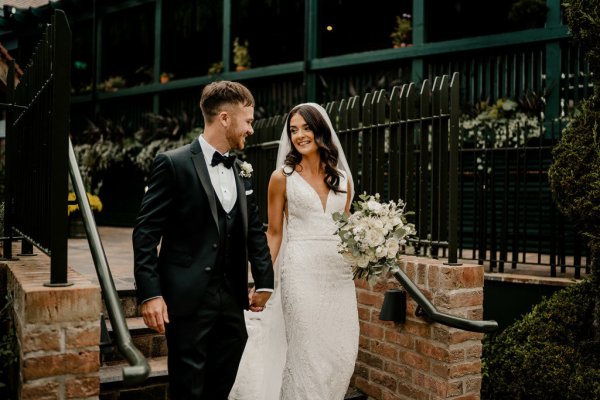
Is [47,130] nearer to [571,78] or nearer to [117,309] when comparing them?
[117,309]

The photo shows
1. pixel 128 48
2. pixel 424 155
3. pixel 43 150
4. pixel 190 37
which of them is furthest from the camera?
pixel 128 48

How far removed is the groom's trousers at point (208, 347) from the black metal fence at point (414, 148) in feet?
5.51

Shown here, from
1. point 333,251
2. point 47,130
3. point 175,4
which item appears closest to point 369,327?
point 333,251

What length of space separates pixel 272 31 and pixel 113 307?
10552 mm

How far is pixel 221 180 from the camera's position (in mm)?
2949

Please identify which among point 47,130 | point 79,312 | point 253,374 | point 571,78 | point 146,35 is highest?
point 146,35

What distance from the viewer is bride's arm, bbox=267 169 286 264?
385 cm

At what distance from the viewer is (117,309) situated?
2.65 meters

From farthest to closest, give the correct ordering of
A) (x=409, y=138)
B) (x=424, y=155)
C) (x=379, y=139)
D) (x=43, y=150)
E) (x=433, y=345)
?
(x=379, y=139) → (x=409, y=138) → (x=424, y=155) → (x=433, y=345) → (x=43, y=150)

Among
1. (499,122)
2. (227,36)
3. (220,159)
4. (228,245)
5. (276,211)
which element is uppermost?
(227,36)

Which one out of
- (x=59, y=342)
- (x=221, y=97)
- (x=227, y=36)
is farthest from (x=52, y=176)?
(x=227, y=36)

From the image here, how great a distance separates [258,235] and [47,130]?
1233mm

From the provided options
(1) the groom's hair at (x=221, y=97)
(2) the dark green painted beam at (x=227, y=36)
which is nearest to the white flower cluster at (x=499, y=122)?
(2) the dark green painted beam at (x=227, y=36)

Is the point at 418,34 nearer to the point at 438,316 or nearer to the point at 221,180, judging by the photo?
the point at 438,316
